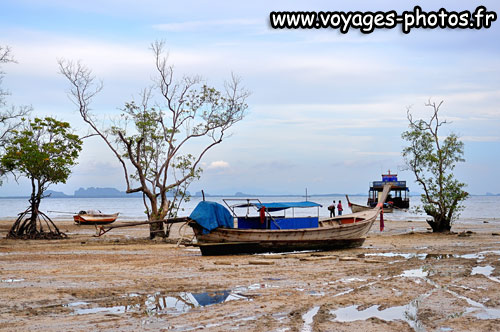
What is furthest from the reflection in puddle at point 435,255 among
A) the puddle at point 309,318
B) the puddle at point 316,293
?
the puddle at point 309,318

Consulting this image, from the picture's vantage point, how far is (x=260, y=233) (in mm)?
20828

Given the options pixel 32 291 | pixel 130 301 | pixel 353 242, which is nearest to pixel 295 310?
pixel 130 301

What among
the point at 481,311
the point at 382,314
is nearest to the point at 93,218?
the point at 382,314

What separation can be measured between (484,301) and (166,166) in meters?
18.0

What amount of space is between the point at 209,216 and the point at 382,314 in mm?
10960

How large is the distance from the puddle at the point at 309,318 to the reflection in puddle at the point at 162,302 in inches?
67.7

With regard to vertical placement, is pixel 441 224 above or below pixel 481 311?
above

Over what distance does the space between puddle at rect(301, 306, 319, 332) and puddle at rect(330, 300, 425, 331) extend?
0.33m

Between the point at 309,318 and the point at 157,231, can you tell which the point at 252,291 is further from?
the point at 157,231

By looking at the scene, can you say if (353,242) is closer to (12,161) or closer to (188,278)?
(188,278)

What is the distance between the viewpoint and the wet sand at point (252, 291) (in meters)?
9.66

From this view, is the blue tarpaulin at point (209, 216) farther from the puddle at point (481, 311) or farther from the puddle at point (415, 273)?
the puddle at point (481, 311)

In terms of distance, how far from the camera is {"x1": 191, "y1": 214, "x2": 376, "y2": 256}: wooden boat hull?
20625 millimetres

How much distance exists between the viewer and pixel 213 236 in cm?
2069
